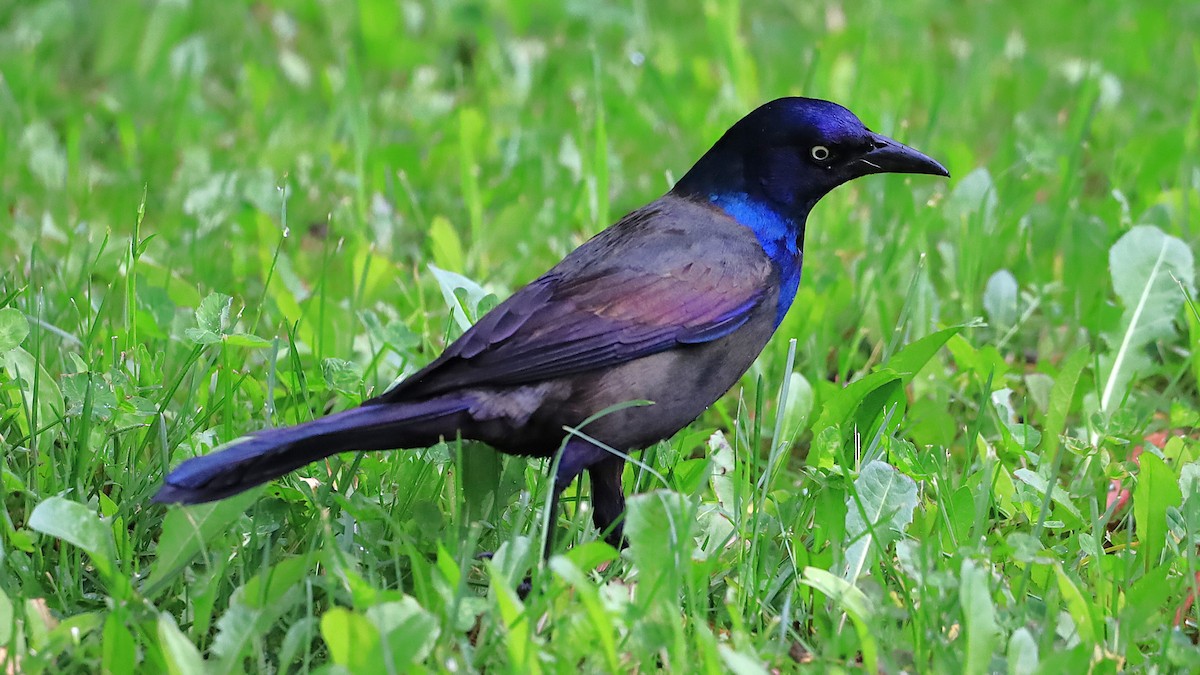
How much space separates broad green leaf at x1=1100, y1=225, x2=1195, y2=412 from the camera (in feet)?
13.9

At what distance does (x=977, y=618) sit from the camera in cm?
264

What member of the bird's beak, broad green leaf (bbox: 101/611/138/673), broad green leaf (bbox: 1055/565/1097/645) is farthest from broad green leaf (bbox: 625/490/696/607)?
the bird's beak

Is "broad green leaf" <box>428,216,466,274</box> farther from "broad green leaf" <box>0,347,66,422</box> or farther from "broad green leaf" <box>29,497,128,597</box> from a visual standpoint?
"broad green leaf" <box>29,497,128,597</box>

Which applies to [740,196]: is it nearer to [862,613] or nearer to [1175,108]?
[862,613]

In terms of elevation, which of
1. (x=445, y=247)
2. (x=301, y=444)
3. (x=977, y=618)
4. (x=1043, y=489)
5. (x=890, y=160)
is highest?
(x=890, y=160)

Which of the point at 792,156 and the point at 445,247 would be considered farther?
the point at 445,247

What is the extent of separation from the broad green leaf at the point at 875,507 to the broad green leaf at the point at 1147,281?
4.48 ft

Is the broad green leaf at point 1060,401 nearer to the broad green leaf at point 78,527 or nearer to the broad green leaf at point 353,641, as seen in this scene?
the broad green leaf at point 353,641

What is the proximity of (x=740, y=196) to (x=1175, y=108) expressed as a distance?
3699 mm

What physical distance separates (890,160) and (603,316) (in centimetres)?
104

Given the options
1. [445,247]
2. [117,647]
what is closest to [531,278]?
[445,247]

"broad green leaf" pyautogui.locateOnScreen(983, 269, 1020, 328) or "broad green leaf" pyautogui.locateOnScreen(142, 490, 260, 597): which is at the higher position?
"broad green leaf" pyautogui.locateOnScreen(142, 490, 260, 597)

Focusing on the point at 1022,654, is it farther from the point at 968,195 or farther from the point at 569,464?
the point at 968,195

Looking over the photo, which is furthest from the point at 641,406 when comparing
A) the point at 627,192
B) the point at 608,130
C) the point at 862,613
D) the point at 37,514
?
the point at 608,130
